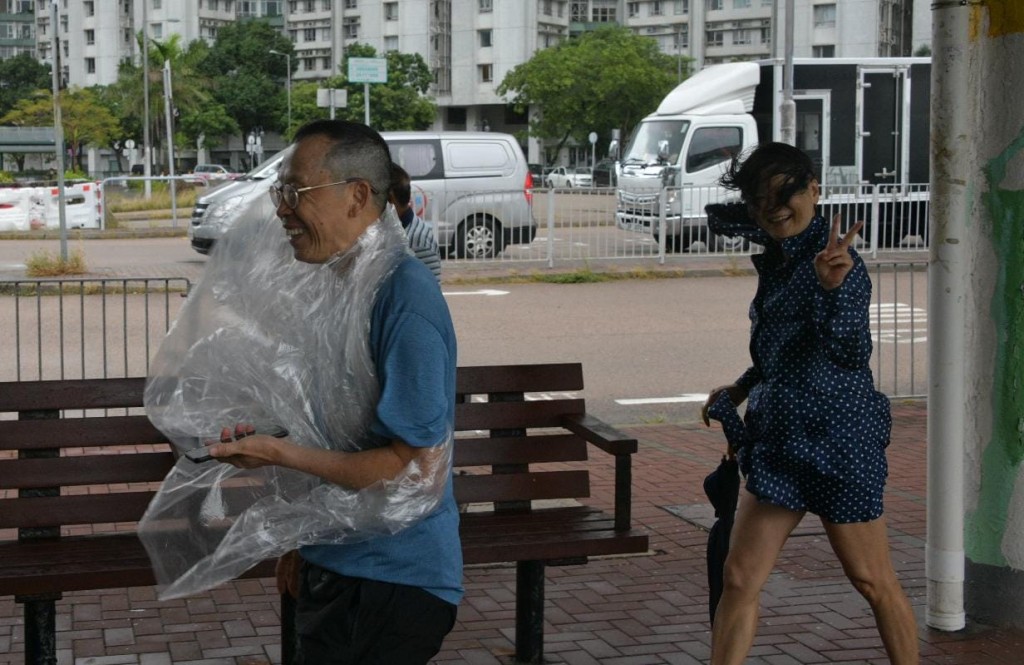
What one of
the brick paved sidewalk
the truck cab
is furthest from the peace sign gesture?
the truck cab

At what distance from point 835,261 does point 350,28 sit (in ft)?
337

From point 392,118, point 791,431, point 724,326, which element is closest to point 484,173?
point 724,326

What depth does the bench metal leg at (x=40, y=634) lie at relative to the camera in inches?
164

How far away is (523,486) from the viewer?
4793 mm

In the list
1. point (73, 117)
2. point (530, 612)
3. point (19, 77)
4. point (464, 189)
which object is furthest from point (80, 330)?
point (19, 77)

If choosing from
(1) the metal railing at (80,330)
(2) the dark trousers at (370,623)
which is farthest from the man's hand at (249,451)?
(1) the metal railing at (80,330)

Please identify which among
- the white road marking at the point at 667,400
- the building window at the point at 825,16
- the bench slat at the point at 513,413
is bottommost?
the white road marking at the point at 667,400

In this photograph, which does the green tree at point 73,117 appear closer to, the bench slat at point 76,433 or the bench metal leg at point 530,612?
the bench slat at point 76,433

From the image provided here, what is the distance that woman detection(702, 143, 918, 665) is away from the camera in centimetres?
367

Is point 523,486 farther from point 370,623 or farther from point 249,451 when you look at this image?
point 249,451

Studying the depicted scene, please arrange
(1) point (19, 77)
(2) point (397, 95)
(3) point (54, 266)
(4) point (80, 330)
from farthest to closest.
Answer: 1. (1) point (19, 77)
2. (2) point (397, 95)
3. (3) point (54, 266)
4. (4) point (80, 330)

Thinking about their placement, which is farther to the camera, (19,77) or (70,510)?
(19,77)

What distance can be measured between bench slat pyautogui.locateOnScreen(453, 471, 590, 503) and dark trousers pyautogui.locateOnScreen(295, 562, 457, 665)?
5.96 ft

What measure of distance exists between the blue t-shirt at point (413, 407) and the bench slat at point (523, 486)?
178 centimetres
